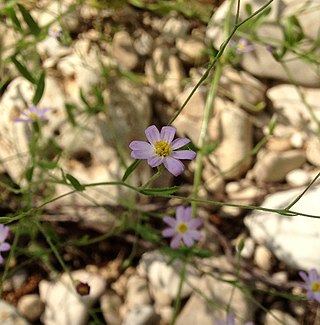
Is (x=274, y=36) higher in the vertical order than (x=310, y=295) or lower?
higher

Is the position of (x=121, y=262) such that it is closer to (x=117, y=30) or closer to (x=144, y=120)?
(x=144, y=120)

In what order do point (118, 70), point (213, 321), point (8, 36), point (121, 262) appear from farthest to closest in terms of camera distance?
point (8, 36)
point (118, 70)
point (121, 262)
point (213, 321)

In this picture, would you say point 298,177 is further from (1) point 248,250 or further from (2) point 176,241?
(2) point 176,241

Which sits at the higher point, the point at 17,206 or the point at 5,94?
the point at 5,94

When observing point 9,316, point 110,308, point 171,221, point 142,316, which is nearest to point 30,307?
point 9,316

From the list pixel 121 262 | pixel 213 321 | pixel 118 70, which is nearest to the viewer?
pixel 213 321

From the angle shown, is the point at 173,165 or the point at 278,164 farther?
the point at 278,164

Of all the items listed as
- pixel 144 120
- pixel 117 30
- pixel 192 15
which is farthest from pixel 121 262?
pixel 192 15
